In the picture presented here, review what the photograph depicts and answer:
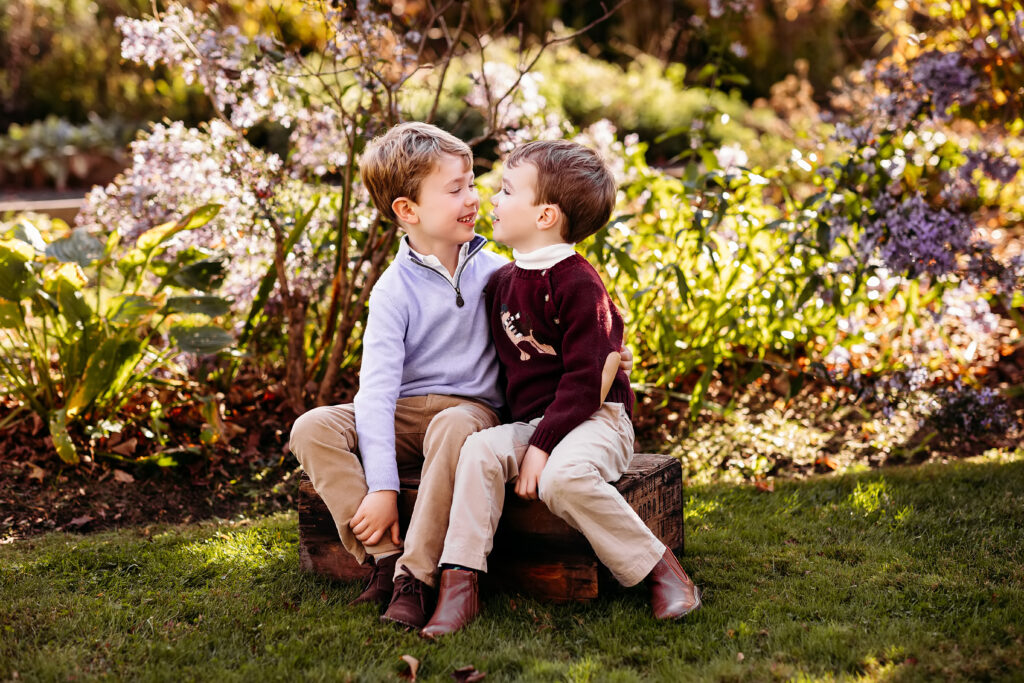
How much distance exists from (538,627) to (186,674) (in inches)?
30.7

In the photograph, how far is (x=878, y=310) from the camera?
469 centimetres

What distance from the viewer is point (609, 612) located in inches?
88.6

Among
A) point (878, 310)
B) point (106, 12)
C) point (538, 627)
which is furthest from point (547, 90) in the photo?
point (538, 627)

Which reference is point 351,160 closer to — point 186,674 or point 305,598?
point 305,598

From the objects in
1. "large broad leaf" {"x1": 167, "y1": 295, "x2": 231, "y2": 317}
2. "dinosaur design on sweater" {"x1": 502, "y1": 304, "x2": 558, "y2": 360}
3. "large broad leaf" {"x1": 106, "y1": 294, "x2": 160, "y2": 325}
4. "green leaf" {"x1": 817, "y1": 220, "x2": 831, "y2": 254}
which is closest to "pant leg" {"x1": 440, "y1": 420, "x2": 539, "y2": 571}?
"dinosaur design on sweater" {"x1": 502, "y1": 304, "x2": 558, "y2": 360}

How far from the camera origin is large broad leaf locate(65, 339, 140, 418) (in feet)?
10.4

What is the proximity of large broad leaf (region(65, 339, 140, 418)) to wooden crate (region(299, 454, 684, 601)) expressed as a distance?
1.07 m

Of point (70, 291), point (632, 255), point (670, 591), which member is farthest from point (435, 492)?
point (632, 255)

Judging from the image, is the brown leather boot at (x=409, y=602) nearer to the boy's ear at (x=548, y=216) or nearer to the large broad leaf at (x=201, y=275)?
the boy's ear at (x=548, y=216)

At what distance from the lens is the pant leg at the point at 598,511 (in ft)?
7.13

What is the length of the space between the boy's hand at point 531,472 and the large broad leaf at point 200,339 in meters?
1.42

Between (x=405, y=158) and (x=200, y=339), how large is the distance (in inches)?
46.9

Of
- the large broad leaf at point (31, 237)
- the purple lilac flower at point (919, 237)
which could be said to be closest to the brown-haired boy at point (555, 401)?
the purple lilac flower at point (919, 237)

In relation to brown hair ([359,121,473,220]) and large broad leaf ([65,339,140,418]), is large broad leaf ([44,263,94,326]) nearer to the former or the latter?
large broad leaf ([65,339,140,418])
